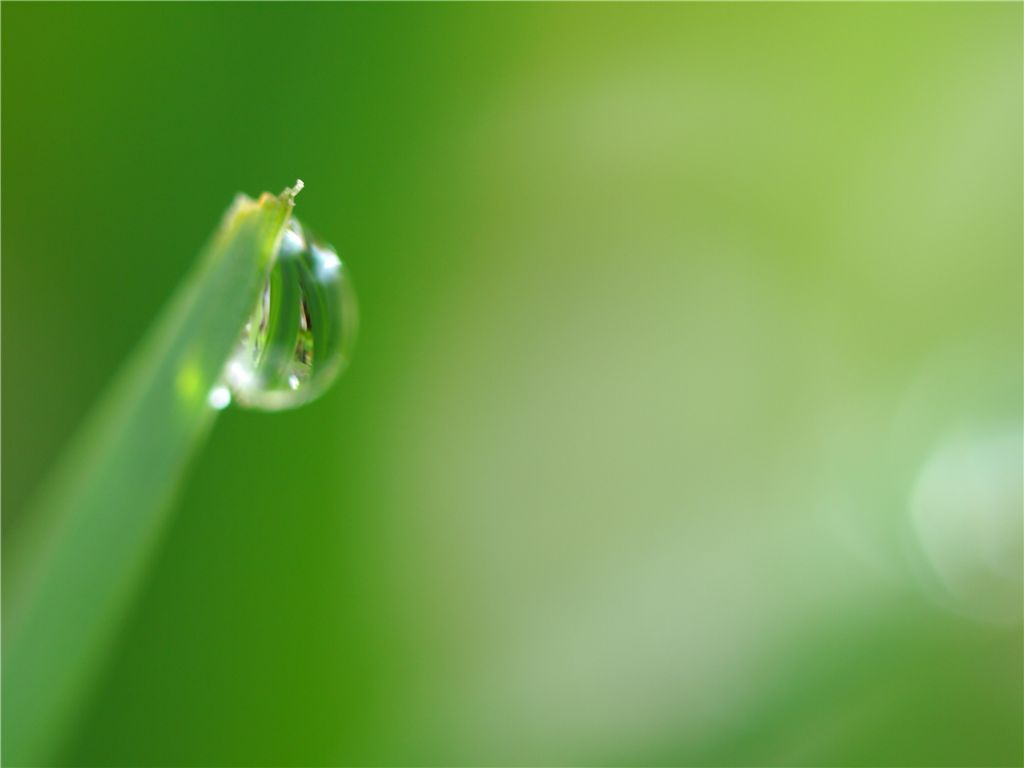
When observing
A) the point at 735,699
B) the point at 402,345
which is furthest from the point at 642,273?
the point at 735,699

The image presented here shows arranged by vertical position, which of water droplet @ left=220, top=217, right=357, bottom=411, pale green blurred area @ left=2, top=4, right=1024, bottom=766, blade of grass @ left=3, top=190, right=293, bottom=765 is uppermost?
pale green blurred area @ left=2, top=4, right=1024, bottom=766

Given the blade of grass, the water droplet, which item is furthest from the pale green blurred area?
the blade of grass

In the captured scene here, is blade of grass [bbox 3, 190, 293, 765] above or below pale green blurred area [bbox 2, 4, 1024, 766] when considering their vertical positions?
below

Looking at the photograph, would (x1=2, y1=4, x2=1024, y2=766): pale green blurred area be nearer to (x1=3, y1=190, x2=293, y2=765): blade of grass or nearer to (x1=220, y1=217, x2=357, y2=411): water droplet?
(x1=220, y1=217, x2=357, y2=411): water droplet

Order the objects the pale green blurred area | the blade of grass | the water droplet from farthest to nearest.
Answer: the pale green blurred area, the water droplet, the blade of grass

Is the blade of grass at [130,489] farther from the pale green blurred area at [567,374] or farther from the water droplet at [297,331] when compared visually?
the pale green blurred area at [567,374]
